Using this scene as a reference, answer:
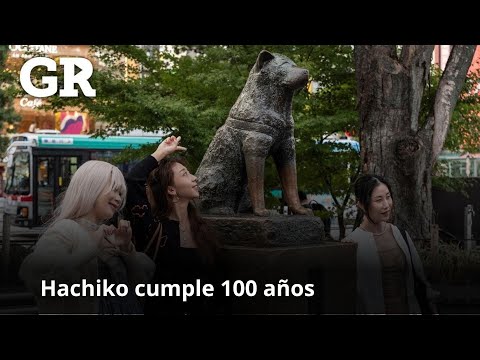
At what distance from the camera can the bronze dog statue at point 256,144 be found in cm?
552

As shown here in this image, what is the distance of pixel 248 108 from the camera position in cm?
559

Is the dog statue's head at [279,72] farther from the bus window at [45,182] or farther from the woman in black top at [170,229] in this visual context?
the bus window at [45,182]

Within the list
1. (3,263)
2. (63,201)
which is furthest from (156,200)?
(3,263)

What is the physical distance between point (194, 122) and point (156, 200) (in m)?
8.24

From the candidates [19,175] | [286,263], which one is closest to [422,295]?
[286,263]

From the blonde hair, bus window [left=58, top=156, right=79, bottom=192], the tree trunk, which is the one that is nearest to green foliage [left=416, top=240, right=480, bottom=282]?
the tree trunk

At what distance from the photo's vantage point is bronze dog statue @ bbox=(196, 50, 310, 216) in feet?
18.1

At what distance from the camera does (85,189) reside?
346 cm

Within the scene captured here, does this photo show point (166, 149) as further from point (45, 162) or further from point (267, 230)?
point (45, 162)

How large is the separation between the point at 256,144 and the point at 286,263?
95 centimetres

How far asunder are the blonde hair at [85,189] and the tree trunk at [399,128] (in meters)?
8.62

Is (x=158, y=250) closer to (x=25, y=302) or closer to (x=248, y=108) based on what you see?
(x=248, y=108)

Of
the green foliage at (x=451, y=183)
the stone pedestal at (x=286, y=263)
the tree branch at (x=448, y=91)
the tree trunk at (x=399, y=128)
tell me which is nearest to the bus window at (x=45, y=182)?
the green foliage at (x=451, y=183)

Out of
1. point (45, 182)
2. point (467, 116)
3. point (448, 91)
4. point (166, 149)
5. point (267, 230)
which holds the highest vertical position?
point (448, 91)
